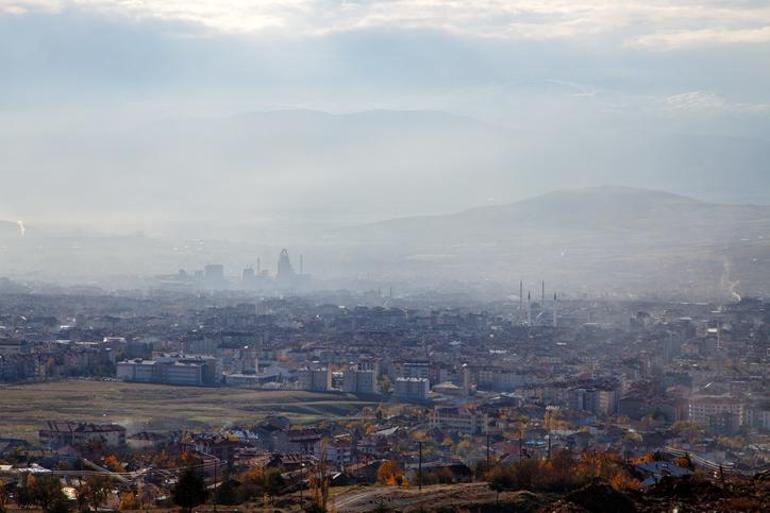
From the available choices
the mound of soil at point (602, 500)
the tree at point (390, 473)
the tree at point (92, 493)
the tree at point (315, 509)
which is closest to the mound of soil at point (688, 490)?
the mound of soil at point (602, 500)

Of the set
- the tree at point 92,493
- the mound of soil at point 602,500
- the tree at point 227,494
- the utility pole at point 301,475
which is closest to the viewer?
the mound of soil at point 602,500

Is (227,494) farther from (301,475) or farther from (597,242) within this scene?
(597,242)

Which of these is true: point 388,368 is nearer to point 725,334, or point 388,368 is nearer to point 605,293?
point 725,334

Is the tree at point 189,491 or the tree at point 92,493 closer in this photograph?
Answer: the tree at point 189,491

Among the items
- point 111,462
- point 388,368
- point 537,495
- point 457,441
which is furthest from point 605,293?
point 537,495

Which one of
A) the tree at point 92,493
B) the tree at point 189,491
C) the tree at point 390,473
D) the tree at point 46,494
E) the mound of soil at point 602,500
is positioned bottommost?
the tree at point 390,473

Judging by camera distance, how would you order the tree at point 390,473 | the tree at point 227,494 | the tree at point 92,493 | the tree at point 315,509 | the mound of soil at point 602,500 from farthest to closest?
the tree at point 390,473, the tree at point 227,494, the tree at point 92,493, the tree at point 315,509, the mound of soil at point 602,500

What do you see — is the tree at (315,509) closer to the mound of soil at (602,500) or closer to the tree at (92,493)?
the tree at (92,493)

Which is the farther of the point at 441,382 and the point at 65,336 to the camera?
the point at 65,336

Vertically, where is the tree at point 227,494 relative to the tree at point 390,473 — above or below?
above
